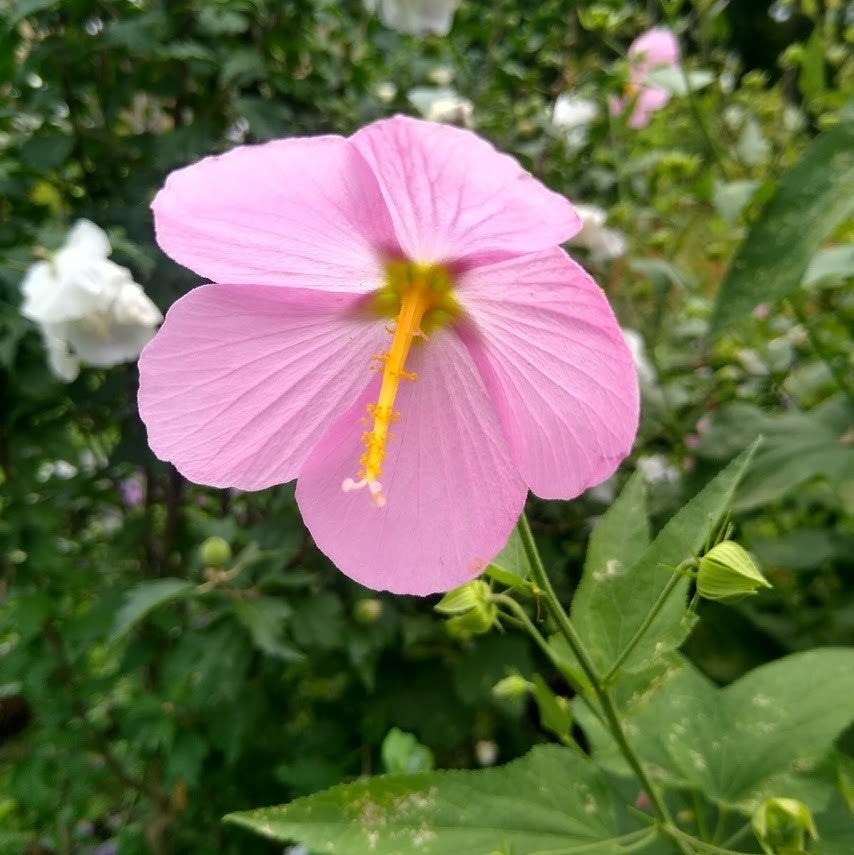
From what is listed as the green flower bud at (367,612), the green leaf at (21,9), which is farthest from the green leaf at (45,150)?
the green flower bud at (367,612)

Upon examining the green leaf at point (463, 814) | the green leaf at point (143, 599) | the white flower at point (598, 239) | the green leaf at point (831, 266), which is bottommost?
the green leaf at point (143, 599)

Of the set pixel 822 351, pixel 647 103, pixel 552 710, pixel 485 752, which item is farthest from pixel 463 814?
pixel 647 103

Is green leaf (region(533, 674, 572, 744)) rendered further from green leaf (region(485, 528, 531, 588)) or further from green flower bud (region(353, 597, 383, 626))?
green flower bud (region(353, 597, 383, 626))

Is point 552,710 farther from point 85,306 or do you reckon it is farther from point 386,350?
point 85,306

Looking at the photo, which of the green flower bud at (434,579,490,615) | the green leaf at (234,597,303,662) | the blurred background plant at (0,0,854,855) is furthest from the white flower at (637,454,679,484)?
the green flower bud at (434,579,490,615)

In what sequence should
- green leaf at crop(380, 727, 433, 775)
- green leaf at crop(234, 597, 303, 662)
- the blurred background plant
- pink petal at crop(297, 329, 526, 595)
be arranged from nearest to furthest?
pink petal at crop(297, 329, 526, 595)
green leaf at crop(380, 727, 433, 775)
green leaf at crop(234, 597, 303, 662)
the blurred background plant

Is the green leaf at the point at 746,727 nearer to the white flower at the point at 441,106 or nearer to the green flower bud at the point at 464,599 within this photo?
the green flower bud at the point at 464,599

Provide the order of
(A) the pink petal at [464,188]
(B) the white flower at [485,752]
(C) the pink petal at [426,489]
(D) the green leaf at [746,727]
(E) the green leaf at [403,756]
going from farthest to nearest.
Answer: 1. (B) the white flower at [485,752]
2. (E) the green leaf at [403,756]
3. (D) the green leaf at [746,727]
4. (C) the pink petal at [426,489]
5. (A) the pink petal at [464,188]
